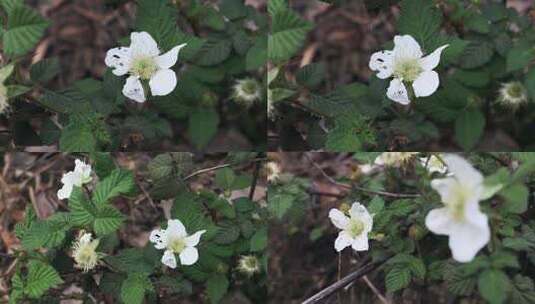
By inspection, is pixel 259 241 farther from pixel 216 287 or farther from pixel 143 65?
pixel 143 65

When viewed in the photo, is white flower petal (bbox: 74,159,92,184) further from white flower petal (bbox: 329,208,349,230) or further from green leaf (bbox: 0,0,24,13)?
white flower petal (bbox: 329,208,349,230)

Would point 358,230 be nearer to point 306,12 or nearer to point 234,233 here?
point 234,233

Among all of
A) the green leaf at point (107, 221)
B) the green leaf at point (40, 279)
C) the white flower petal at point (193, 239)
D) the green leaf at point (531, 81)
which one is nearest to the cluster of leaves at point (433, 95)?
the green leaf at point (531, 81)

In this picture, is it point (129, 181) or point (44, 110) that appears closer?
point (129, 181)

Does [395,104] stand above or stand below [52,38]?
above

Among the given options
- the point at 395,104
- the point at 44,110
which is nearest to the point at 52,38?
the point at 44,110

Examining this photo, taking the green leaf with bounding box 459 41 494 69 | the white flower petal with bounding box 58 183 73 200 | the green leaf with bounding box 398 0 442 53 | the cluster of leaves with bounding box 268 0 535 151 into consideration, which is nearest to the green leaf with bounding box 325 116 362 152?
the cluster of leaves with bounding box 268 0 535 151

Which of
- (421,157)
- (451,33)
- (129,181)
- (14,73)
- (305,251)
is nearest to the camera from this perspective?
(129,181)
